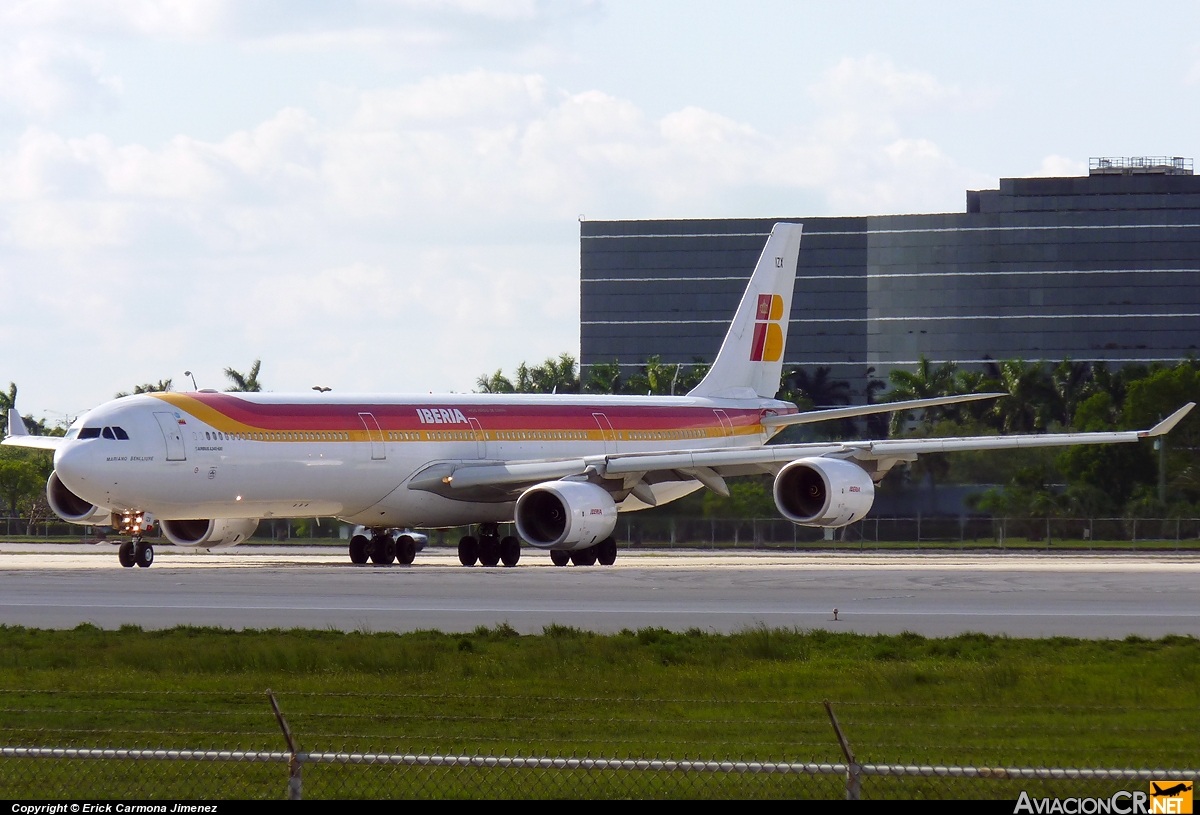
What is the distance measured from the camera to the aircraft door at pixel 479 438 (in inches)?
1747

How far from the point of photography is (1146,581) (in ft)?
118

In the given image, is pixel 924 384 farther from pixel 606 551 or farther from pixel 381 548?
pixel 381 548

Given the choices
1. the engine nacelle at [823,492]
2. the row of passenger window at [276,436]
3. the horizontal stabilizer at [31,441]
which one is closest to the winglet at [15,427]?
the horizontal stabilizer at [31,441]

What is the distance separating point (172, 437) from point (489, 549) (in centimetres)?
1031

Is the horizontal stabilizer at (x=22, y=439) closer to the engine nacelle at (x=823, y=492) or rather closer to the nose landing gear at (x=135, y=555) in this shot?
the nose landing gear at (x=135, y=555)

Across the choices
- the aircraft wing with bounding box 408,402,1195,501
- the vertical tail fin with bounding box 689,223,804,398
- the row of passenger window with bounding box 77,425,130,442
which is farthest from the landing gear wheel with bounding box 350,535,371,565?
the vertical tail fin with bounding box 689,223,804,398

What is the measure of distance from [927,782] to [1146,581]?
2575cm

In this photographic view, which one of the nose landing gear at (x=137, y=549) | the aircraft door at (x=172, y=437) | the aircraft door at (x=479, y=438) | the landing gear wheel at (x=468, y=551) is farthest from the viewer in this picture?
the landing gear wheel at (x=468, y=551)

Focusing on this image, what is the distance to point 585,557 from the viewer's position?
4359 centimetres

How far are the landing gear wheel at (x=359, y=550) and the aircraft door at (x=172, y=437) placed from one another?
823 cm

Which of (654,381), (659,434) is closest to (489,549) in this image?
(659,434)

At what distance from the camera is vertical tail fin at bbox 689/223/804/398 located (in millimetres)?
52250

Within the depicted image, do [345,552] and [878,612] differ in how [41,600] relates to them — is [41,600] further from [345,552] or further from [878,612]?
[345,552]

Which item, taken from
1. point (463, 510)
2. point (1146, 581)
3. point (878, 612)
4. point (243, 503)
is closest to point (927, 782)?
point (878, 612)
